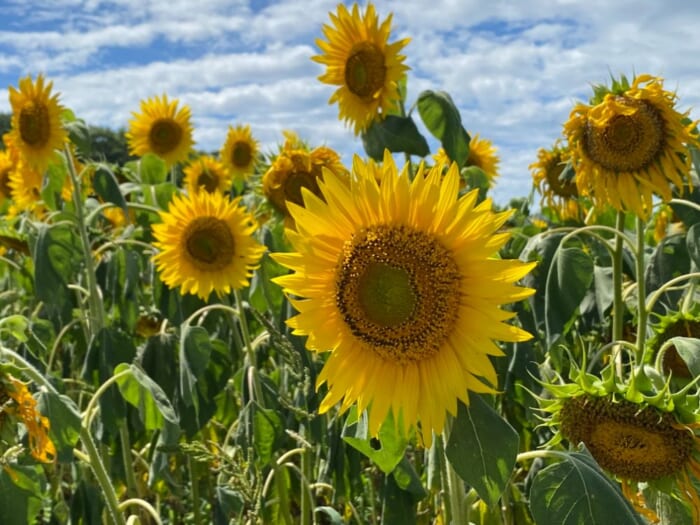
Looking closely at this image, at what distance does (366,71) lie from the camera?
2.84 meters

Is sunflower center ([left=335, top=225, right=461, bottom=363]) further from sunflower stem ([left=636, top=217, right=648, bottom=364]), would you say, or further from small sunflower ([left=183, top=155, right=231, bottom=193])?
small sunflower ([left=183, top=155, right=231, bottom=193])

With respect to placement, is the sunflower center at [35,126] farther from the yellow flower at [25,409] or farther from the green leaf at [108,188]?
the yellow flower at [25,409]

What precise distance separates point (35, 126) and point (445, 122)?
84.7 inches

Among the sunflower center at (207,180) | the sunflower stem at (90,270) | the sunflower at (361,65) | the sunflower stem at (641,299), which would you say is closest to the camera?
the sunflower stem at (641,299)

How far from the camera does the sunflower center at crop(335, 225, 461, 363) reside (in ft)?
5.06

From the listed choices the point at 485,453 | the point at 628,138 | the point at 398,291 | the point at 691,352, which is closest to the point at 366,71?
the point at 628,138

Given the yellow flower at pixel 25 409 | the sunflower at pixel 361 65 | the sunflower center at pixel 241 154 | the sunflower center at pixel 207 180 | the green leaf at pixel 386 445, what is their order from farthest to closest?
the sunflower center at pixel 241 154
the sunflower center at pixel 207 180
the sunflower at pixel 361 65
the yellow flower at pixel 25 409
the green leaf at pixel 386 445

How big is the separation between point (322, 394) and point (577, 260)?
2.73 ft

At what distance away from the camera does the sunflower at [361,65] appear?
277 centimetres

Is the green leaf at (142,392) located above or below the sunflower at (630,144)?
below

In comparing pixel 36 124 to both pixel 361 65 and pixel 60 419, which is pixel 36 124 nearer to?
pixel 361 65

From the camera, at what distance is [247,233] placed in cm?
337

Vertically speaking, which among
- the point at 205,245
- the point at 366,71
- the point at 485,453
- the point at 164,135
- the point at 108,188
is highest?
the point at 164,135

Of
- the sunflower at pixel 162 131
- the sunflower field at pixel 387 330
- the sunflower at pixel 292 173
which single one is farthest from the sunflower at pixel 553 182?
the sunflower at pixel 162 131
